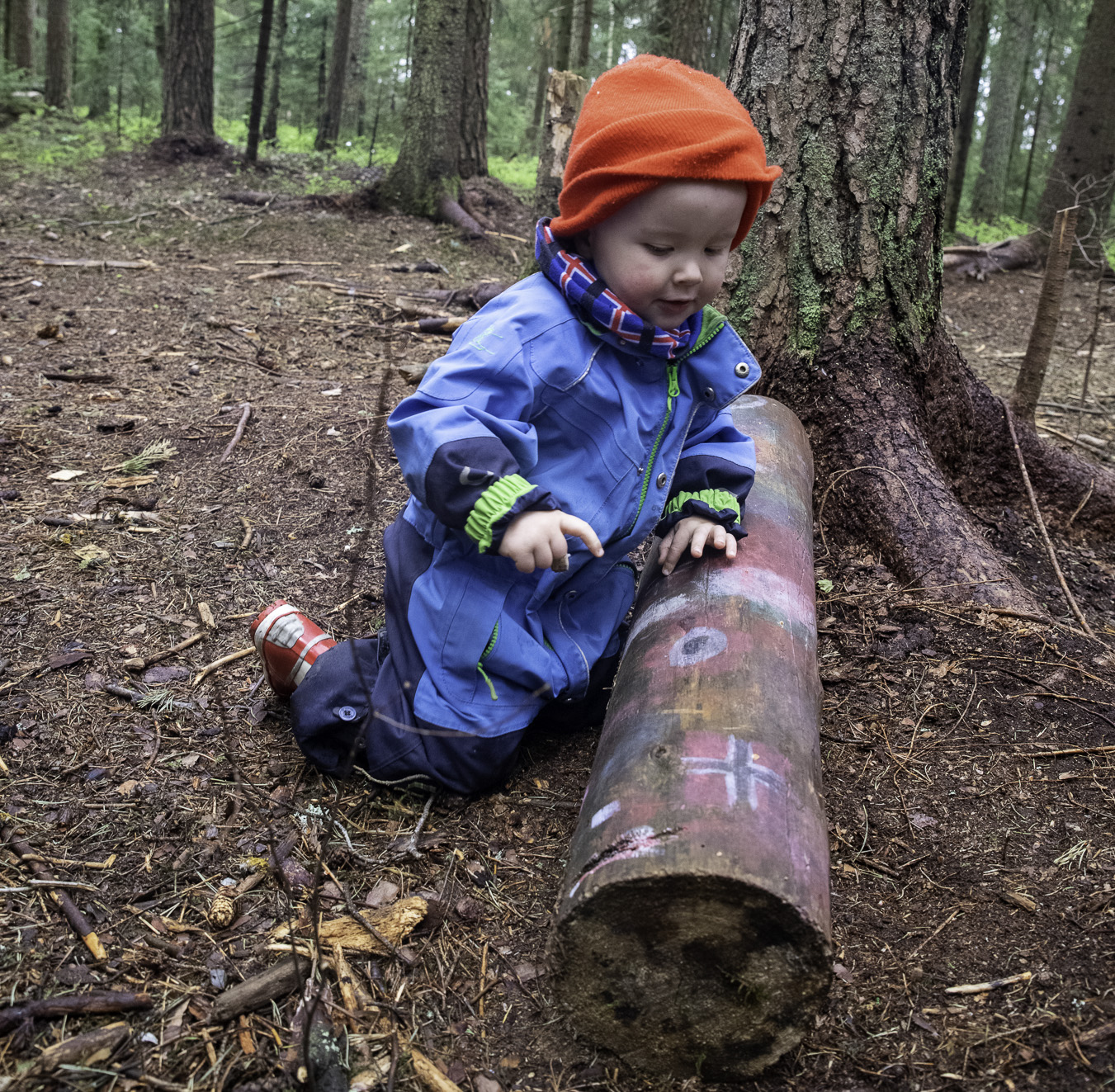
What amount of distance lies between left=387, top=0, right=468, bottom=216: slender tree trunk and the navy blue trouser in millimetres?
7191

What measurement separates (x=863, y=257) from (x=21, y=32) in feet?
62.3

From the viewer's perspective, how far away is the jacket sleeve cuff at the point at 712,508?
2352 mm

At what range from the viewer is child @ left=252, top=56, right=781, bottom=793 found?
1.98 metres

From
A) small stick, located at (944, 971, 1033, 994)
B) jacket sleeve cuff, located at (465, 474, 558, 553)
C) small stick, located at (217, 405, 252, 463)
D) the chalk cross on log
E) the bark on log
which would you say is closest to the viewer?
the chalk cross on log

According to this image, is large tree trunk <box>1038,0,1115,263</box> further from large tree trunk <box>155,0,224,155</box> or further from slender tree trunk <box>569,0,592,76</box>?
large tree trunk <box>155,0,224,155</box>

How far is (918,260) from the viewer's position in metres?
3.41

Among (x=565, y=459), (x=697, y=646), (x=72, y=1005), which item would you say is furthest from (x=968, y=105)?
(x=72, y=1005)

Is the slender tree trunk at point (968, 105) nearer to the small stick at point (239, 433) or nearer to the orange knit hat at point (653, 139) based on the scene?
the small stick at point (239, 433)

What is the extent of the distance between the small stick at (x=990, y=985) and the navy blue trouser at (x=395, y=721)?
1.14m

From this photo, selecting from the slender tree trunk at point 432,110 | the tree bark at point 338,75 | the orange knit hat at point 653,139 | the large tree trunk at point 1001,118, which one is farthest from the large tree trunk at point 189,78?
the large tree trunk at point 1001,118

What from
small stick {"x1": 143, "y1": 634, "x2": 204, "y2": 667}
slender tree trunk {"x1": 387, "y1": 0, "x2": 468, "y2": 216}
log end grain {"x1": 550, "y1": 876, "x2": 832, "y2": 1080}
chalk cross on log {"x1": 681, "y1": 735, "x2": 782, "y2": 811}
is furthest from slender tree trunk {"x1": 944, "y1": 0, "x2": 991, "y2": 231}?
log end grain {"x1": 550, "y1": 876, "x2": 832, "y2": 1080}

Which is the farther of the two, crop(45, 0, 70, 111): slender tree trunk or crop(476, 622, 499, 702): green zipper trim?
crop(45, 0, 70, 111): slender tree trunk

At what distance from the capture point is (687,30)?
11.0m

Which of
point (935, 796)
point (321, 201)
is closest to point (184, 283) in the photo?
point (321, 201)
